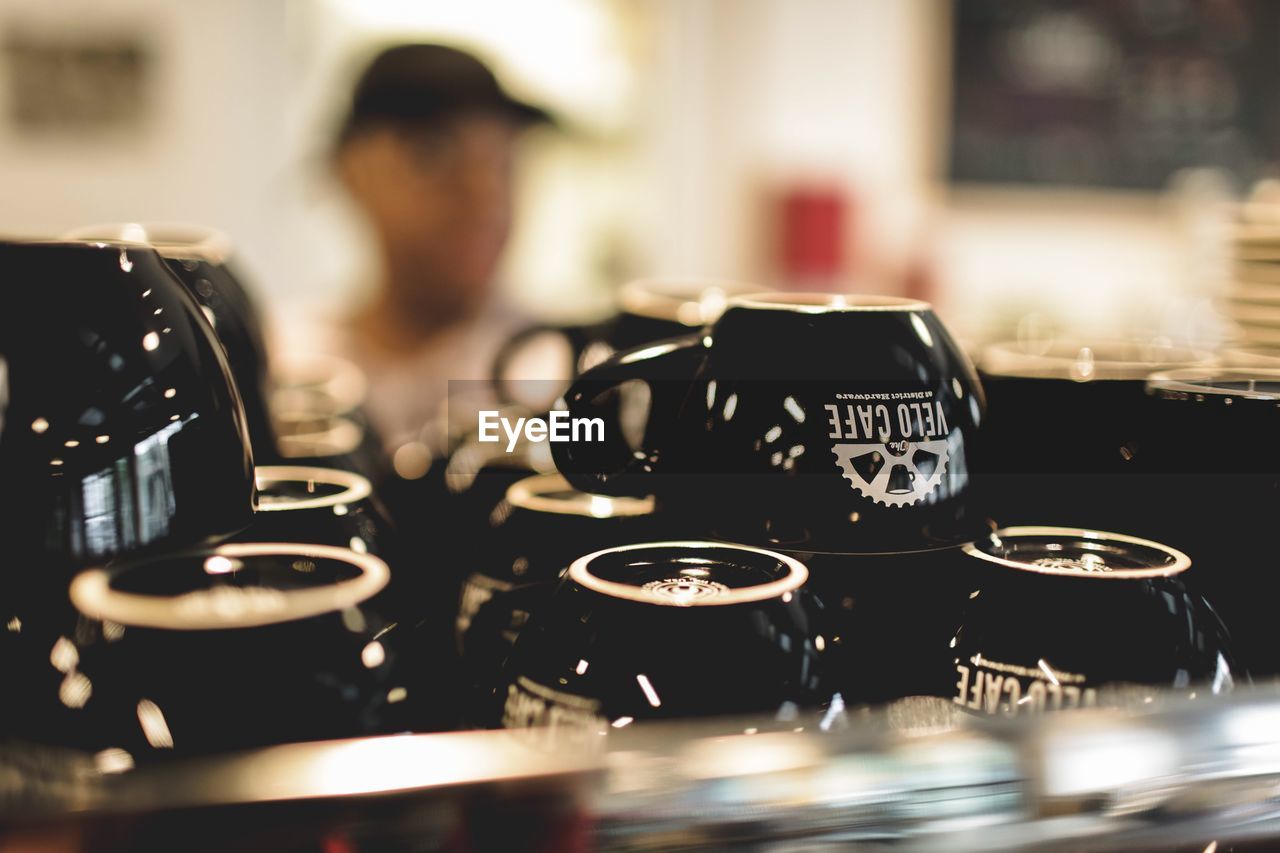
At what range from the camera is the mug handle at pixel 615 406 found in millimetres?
458

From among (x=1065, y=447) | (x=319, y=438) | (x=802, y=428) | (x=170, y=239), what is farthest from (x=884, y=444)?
(x=170, y=239)

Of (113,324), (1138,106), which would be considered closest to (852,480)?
(113,324)

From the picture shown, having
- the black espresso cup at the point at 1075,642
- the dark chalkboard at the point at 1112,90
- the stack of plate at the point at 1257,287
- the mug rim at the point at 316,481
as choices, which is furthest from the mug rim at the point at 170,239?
the dark chalkboard at the point at 1112,90

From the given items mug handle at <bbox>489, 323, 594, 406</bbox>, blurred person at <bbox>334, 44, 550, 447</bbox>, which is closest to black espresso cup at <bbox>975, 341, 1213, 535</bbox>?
mug handle at <bbox>489, 323, 594, 406</bbox>

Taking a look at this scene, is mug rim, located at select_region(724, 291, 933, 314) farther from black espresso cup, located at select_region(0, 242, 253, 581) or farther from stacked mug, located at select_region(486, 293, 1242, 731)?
black espresso cup, located at select_region(0, 242, 253, 581)

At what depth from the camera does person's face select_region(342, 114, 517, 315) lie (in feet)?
7.01

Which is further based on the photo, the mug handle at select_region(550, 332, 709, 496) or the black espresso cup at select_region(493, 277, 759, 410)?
the black espresso cup at select_region(493, 277, 759, 410)

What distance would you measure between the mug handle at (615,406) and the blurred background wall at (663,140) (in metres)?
2.34

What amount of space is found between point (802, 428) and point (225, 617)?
21 centimetres

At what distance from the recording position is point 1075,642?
1.29 feet

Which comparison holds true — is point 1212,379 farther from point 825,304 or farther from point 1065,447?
point 825,304

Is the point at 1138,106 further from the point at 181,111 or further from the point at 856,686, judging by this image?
the point at 856,686

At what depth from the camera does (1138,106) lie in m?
3.96

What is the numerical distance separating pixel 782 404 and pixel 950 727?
17 cm
